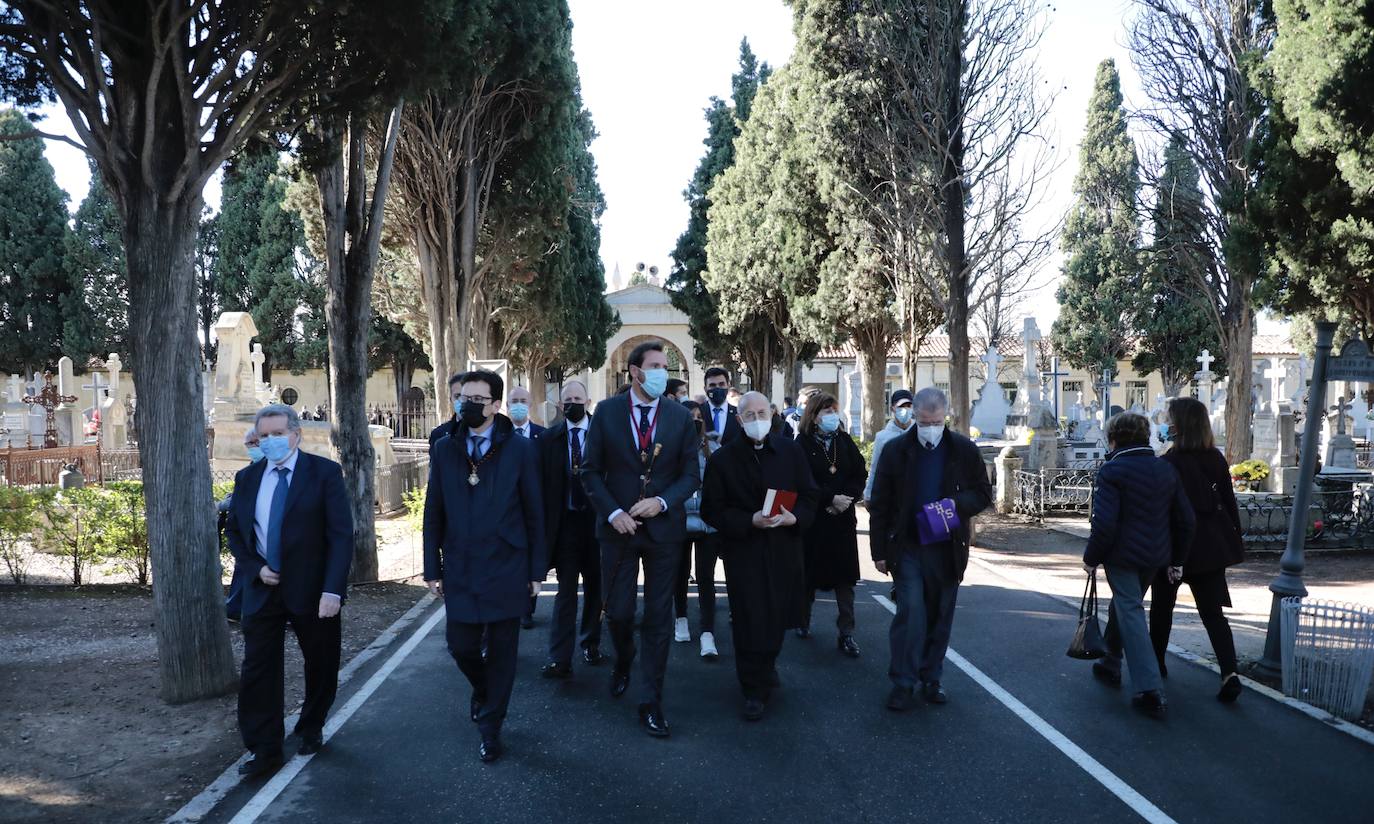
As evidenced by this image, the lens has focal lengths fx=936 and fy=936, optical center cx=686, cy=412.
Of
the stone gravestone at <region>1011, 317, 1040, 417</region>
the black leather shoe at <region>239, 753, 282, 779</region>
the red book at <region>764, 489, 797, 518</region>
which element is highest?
the stone gravestone at <region>1011, 317, 1040, 417</region>

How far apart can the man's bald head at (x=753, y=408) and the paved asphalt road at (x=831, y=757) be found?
174 cm

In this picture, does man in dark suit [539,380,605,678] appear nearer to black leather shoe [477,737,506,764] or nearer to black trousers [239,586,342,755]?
black leather shoe [477,737,506,764]

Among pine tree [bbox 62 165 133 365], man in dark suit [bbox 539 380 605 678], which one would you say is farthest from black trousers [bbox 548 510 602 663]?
pine tree [bbox 62 165 133 365]

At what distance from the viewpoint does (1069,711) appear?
553 cm

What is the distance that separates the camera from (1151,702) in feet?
18.1

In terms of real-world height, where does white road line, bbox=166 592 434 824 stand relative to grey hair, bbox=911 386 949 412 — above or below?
below

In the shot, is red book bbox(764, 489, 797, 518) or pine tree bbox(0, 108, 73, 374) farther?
pine tree bbox(0, 108, 73, 374)

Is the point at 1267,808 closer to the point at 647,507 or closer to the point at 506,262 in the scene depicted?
the point at 647,507

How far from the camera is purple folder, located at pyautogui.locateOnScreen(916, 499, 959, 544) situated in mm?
5523

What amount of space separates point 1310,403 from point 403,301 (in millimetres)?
24797

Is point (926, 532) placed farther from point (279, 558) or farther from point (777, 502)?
point (279, 558)

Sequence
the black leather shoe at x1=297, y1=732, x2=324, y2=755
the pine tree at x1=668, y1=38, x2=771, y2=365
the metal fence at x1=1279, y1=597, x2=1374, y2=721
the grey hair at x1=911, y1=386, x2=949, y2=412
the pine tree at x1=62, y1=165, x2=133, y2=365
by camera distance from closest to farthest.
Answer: the black leather shoe at x1=297, y1=732, x2=324, y2=755 → the metal fence at x1=1279, y1=597, x2=1374, y2=721 → the grey hair at x1=911, y1=386, x2=949, y2=412 → the pine tree at x1=668, y1=38, x2=771, y2=365 → the pine tree at x1=62, y1=165, x2=133, y2=365

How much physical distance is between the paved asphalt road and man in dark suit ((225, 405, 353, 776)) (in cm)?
38

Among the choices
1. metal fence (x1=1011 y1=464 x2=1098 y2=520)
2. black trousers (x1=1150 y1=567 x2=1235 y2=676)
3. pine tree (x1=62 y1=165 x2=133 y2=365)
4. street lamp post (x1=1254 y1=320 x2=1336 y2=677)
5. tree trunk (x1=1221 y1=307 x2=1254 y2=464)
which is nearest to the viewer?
black trousers (x1=1150 y1=567 x2=1235 y2=676)
